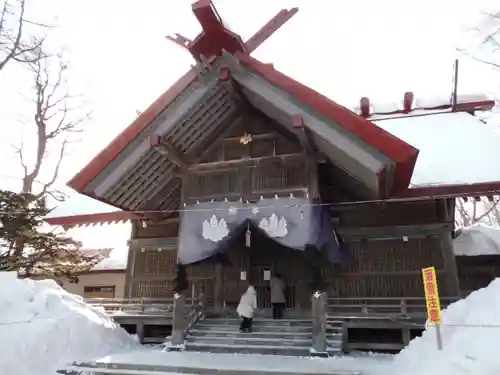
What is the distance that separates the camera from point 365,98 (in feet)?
55.8

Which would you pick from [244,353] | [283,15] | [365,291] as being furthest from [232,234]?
[283,15]

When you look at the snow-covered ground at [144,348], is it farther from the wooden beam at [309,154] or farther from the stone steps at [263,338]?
the wooden beam at [309,154]

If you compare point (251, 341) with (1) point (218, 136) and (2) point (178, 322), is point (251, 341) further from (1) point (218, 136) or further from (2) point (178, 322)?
(1) point (218, 136)

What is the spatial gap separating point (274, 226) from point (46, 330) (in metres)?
5.34

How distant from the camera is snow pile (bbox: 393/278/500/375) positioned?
592cm

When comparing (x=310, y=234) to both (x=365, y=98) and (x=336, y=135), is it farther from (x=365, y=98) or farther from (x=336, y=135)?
(x=365, y=98)

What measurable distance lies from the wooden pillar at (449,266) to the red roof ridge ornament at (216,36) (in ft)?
23.1

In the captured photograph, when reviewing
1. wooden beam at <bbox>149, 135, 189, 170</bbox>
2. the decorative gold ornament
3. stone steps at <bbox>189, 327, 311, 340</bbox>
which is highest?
the decorative gold ornament

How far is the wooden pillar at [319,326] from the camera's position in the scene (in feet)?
28.2

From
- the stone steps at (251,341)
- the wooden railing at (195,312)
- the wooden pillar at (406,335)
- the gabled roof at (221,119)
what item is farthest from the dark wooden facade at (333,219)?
the stone steps at (251,341)

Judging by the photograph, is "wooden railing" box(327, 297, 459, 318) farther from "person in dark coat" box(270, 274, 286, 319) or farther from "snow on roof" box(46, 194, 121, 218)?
"snow on roof" box(46, 194, 121, 218)

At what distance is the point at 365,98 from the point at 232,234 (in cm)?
996

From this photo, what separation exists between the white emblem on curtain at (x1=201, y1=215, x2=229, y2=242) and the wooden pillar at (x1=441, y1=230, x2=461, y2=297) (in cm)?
577

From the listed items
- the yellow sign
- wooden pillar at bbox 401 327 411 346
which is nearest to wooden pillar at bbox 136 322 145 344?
wooden pillar at bbox 401 327 411 346
